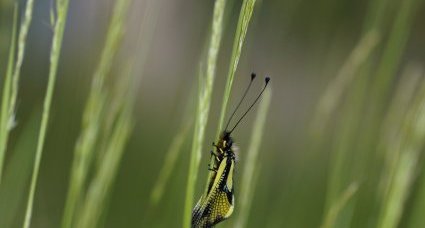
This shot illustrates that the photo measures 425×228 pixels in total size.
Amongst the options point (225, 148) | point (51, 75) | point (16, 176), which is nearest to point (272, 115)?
point (16, 176)

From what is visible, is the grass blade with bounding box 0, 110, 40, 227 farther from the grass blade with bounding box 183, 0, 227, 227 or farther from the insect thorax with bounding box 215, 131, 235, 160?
the grass blade with bounding box 183, 0, 227, 227

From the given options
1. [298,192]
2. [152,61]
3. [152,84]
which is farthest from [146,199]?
[152,61]

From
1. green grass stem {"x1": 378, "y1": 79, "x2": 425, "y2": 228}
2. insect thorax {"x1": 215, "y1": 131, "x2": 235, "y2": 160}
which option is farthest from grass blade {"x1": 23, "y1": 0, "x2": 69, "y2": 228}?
green grass stem {"x1": 378, "y1": 79, "x2": 425, "y2": 228}

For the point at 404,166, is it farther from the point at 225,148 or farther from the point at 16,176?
the point at 16,176

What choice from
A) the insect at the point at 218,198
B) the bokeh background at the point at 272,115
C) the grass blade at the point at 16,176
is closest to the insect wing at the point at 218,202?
the insect at the point at 218,198

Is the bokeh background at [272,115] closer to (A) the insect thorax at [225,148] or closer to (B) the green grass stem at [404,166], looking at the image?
(B) the green grass stem at [404,166]

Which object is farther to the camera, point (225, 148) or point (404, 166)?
point (225, 148)

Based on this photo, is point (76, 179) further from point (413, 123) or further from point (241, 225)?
point (413, 123)
